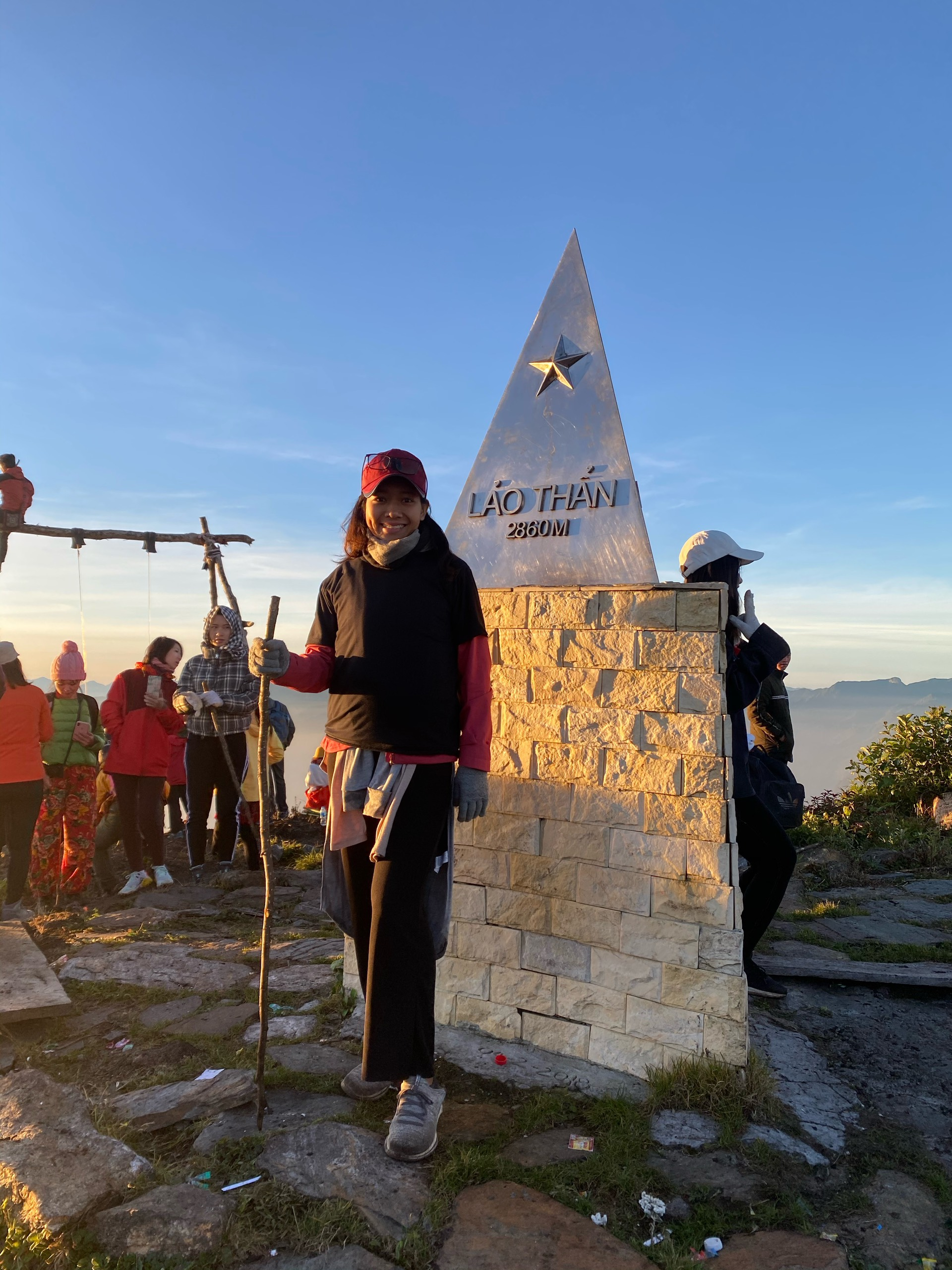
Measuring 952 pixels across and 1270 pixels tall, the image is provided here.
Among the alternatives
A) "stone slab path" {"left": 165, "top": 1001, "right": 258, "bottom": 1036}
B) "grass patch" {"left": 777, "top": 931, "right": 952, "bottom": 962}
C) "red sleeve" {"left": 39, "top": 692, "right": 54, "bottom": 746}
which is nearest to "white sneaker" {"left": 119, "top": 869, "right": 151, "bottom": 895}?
"red sleeve" {"left": 39, "top": 692, "right": 54, "bottom": 746}

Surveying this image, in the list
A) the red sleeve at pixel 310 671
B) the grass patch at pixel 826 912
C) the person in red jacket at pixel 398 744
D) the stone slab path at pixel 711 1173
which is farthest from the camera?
the grass patch at pixel 826 912

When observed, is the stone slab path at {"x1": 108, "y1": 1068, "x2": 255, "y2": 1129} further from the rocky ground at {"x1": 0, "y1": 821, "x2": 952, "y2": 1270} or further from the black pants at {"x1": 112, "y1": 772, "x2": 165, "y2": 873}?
the black pants at {"x1": 112, "y1": 772, "x2": 165, "y2": 873}

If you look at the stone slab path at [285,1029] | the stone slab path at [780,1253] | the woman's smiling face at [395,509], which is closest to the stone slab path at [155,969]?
the stone slab path at [285,1029]

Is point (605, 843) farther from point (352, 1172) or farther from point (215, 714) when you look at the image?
point (215, 714)

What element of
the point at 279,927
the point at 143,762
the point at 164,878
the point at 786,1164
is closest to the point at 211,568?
the point at 143,762

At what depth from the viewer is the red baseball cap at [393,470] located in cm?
297

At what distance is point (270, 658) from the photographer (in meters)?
2.86

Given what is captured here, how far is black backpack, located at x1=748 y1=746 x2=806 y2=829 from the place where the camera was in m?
4.10

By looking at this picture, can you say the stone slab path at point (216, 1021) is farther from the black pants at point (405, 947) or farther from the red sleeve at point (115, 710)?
the red sleeve at point (115, 710)

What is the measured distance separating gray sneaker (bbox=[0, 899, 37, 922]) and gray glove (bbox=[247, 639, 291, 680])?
3858mm

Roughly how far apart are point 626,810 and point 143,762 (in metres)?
4.46

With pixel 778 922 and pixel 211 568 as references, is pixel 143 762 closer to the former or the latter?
pixel 211 568

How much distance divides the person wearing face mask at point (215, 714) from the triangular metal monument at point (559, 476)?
131 inches

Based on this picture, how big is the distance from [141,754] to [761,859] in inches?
179
